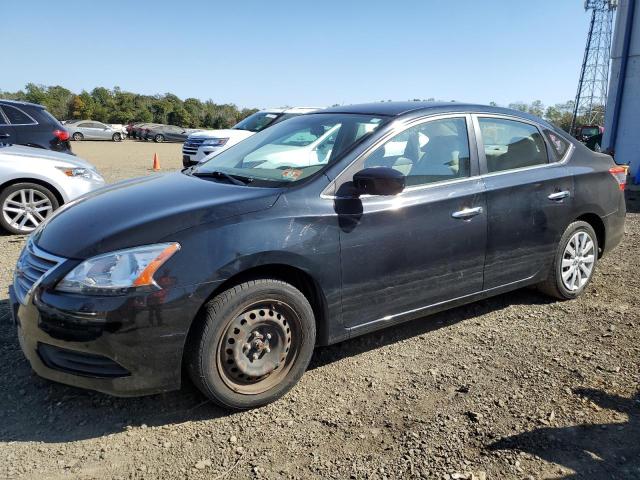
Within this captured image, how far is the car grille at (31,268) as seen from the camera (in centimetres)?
279

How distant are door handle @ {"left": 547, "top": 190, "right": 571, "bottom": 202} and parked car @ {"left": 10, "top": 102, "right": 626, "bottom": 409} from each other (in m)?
0.02

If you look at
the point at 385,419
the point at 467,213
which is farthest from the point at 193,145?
the point at 385,419

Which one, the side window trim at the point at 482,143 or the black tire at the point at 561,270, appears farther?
the black tire at the point at 561,270

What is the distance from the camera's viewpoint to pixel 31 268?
2.90 meters

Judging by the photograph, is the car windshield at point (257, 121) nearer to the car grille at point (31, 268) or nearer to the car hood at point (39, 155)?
the car hood at point (39, 155)

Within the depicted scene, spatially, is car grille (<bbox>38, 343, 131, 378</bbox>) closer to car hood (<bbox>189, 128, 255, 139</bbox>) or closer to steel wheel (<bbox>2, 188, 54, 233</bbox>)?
steel wheel (<bbox>2, 188, 54, 233</bbox>)

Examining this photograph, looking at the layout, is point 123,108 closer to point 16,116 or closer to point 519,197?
point 16,116

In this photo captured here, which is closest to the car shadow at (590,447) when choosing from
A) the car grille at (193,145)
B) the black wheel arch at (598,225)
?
the black wheel arch at (598,225)

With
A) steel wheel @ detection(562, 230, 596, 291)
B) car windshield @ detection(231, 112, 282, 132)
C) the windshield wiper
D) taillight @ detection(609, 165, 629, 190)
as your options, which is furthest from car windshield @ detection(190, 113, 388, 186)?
car windshield @ detection(231, 112, 282, 132)

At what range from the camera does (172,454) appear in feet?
8.70

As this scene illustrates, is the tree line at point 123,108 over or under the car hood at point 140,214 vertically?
over

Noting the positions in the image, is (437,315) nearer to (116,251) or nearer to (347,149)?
(347,149)

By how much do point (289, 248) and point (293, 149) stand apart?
1041mm

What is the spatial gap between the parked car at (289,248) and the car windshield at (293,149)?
0.02 meters
